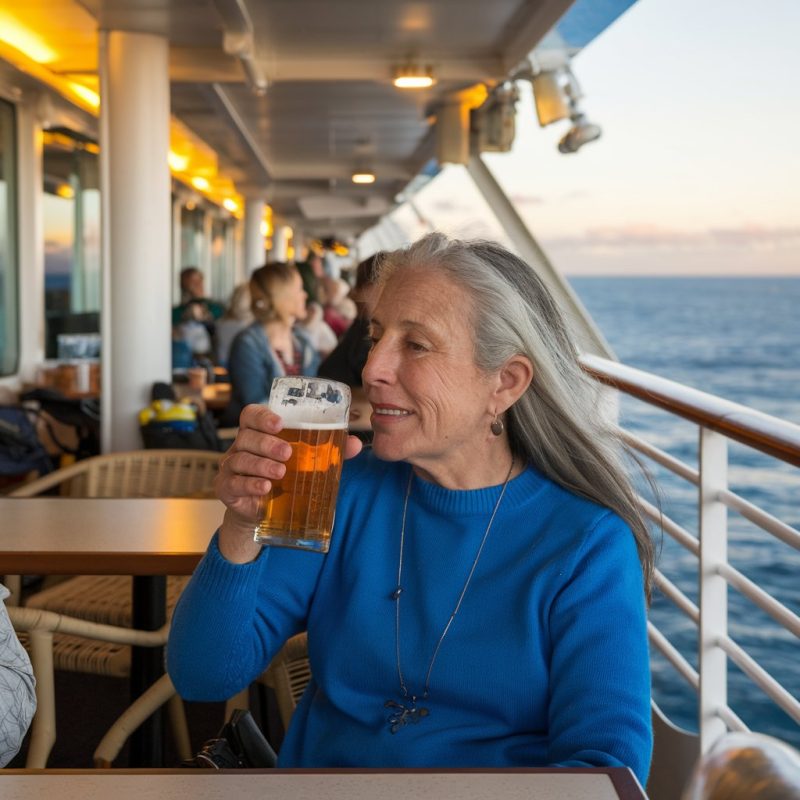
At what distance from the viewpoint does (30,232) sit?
23.9 feet

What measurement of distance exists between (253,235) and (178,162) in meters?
2.28

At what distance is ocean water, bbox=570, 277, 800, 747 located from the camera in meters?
8.84

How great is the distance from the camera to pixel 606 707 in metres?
1.33

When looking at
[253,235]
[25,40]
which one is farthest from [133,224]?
[253,235]

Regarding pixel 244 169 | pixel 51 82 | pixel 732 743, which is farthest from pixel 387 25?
pixel 244 169

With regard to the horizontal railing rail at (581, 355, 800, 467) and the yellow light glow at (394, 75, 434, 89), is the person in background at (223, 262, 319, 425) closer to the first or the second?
the yellow light glow at (394, 75, 434, 89)

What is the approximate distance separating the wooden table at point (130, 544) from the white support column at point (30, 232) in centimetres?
505

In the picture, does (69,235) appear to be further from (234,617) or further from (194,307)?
(234,617)

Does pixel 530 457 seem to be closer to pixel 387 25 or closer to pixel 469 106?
pixel 387 25

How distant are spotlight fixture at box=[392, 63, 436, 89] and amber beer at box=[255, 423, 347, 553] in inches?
217

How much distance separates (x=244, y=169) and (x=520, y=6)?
297 inches

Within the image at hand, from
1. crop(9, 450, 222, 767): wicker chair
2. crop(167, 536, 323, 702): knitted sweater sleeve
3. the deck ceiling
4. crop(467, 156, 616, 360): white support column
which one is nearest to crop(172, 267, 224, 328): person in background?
the deck ceiling

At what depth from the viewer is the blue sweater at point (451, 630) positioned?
1.38 m

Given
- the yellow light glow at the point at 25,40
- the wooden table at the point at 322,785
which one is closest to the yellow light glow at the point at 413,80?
the yellow light glow at the point at 25,40
